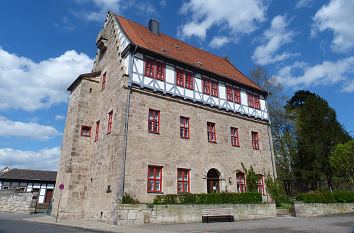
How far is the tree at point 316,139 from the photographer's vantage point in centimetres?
2741

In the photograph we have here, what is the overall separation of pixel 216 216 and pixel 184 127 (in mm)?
6261

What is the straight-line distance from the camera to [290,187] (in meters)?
32.4

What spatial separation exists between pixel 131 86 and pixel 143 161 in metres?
4.48

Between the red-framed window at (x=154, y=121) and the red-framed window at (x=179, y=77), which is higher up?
the red-framed window at (x=179, y=77)

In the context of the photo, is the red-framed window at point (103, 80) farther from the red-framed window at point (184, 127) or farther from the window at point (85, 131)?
the red-framed window at point (184, 127)

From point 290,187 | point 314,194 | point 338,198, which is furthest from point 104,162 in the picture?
point 290,187

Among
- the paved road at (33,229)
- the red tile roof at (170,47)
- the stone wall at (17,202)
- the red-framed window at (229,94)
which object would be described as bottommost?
the paved road at (33,229)

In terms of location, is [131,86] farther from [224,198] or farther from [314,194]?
[314,194]

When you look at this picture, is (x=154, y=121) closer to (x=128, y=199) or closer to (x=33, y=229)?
(x=128, y=199)

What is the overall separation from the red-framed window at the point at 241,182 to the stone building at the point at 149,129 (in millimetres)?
70

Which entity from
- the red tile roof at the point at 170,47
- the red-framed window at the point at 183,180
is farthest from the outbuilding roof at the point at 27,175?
the red-framed window at the point at 183,180

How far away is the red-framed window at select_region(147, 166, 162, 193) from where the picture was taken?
1563cm

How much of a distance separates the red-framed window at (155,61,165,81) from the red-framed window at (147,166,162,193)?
577 centimetres

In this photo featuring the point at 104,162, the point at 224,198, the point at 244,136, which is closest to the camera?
the point at 224,198
